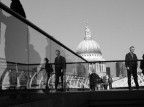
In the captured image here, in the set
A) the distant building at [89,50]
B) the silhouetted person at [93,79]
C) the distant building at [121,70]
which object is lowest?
the silhouetted person at [93,79]

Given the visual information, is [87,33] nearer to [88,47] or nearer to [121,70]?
[88,47]

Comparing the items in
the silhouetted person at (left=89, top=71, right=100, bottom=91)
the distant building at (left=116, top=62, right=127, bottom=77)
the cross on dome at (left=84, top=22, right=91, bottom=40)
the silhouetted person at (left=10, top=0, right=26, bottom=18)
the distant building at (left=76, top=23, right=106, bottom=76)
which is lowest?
the silhouetted person at (left=89, top=71, right=100, bottom=91)

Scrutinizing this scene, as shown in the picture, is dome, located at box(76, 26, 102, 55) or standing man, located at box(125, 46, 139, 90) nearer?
standing man, located at box(125, 46, 139, 90)

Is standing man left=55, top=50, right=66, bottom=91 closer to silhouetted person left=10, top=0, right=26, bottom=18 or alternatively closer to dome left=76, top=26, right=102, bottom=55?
silhouetted person left=10, top=0, right=26, bottom=18

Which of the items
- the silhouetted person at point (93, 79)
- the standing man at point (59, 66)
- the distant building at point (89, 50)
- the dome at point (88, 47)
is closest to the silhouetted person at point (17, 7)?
the standing man at point (59, 66)

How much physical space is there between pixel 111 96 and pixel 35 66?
16.6ft

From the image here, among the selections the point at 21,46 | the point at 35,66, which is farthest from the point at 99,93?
the point at 21,46

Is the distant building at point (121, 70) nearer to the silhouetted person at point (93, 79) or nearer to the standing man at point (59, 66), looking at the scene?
the silhouetted person at point (93, 79)

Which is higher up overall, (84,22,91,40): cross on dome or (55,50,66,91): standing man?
(84,22,91,40): cross on dome

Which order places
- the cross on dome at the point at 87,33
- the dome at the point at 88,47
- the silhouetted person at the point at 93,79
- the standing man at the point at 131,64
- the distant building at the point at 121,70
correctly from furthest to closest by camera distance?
the cross on dome at the point at 87,33
the dome at the point at 88,47
the silhouetted person at the point at 93,79
the distant building at the point at 121,70
the standing man at the point at 131,64

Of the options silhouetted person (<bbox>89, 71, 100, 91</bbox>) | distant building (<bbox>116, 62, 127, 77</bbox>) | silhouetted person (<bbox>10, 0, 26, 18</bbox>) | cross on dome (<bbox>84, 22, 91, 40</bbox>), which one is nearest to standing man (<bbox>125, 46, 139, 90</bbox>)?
distant building (<bbox>116, 62, 127, 77</bbox>)

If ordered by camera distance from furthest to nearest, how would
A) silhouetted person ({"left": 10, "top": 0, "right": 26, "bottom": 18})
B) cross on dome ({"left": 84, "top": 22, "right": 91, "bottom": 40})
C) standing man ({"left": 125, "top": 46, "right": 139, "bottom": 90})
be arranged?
cross on dome ({"left": 84, "top": 22, "right": 91, "bottom": 40})
standing man ({"left": 125, "top": 46, "right": 139, "bottom": 90})
silhouetted person ({"left": 10, "top": 0, "right": 26, "bottom": 18})

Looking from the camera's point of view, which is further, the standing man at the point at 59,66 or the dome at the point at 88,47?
the dome at the point at 88,47

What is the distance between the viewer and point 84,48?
6255 inches
